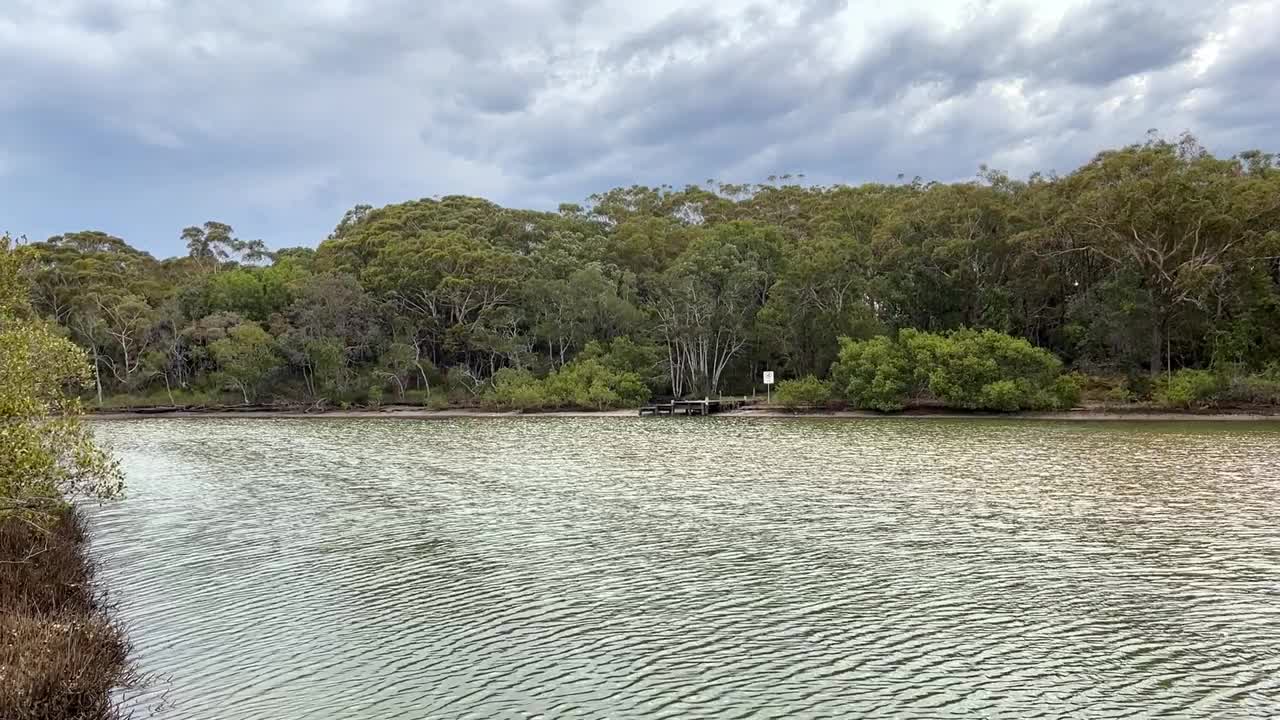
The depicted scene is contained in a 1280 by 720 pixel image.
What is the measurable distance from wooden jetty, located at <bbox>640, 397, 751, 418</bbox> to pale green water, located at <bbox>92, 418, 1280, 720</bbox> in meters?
26.9

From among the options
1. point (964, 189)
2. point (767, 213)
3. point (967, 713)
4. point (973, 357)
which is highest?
point (767, 213)

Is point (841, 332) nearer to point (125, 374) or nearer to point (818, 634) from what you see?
point (818, 634)

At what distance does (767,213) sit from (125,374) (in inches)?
2400

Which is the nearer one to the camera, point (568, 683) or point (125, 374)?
point (568, 683)

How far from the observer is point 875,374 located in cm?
4944

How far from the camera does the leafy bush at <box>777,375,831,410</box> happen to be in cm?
5194

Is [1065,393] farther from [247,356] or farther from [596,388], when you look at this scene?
[247,356]

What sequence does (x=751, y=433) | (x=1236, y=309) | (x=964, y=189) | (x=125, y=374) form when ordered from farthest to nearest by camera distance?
1. (x=125, y=374)
2. (x=964, y=189)
3. (x=1236, y=309)
4. (x=751, y=433)

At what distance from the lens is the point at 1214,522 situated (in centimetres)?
1638

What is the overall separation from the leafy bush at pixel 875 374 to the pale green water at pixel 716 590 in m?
22.6

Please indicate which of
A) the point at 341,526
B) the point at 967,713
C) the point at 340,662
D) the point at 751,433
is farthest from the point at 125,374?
the point at 967,713

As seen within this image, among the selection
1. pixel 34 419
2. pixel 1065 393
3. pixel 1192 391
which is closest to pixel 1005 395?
pixel 1065 393

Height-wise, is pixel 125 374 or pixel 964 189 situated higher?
pixel 964 189

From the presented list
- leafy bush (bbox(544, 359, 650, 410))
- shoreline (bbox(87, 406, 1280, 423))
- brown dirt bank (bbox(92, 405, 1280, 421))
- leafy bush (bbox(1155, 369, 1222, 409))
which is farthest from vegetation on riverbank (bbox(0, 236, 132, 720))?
leafy bush (bbox(1155, 369, 1222, 409))
